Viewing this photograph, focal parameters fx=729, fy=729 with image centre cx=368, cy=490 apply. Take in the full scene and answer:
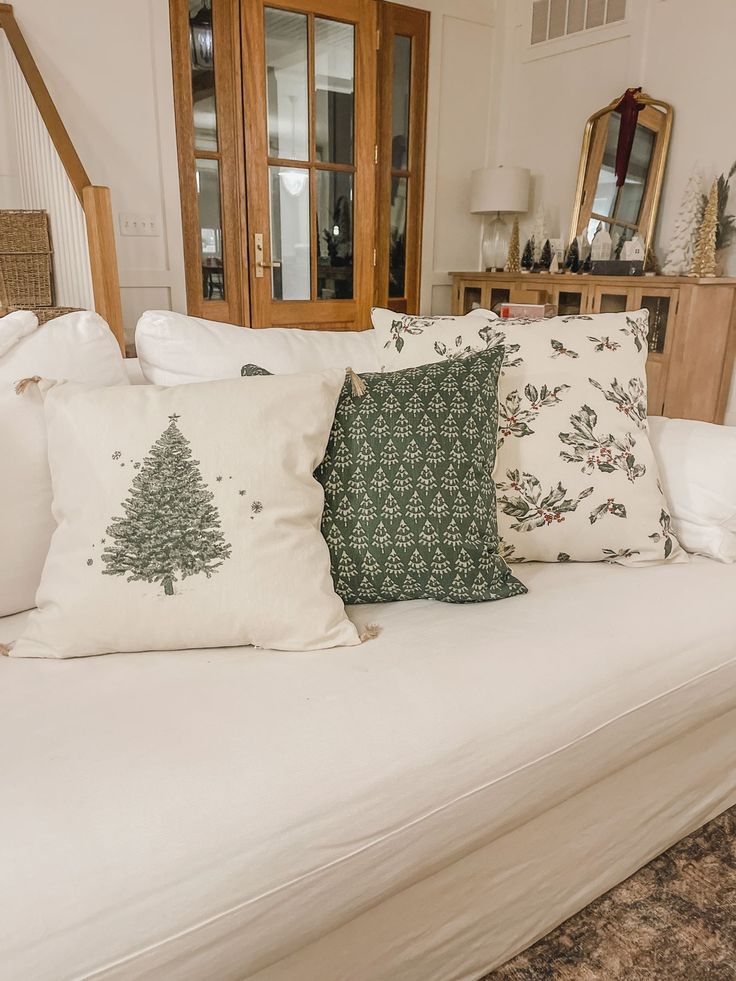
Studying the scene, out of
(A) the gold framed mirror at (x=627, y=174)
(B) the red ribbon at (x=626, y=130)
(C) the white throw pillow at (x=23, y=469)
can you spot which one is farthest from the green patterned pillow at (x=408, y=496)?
(B) the red ribbon at (x=626, y=130)

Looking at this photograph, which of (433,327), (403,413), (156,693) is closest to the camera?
(156,693)

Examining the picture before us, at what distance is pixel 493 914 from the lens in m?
1.04

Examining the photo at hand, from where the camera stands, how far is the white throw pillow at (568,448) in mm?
1319

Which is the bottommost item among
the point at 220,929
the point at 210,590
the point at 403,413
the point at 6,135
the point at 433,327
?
the point at 220,929

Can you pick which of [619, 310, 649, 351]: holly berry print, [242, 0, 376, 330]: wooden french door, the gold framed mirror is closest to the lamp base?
the gold framed mirror

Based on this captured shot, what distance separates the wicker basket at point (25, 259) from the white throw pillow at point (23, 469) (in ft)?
6.18

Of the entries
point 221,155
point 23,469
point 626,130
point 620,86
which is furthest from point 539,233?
point 23,469

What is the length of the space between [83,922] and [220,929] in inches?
5.3

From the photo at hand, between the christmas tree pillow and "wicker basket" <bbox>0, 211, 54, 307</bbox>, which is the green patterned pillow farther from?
"wicker basket" <bbox>0, 211, 54, 307</bbox>

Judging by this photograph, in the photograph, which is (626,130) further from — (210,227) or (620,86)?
(210,227)

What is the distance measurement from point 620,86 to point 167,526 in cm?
382

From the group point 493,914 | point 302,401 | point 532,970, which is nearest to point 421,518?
point 302,401

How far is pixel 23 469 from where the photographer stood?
1109mm

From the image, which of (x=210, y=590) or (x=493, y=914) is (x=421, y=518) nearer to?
(x=210, y=590)
